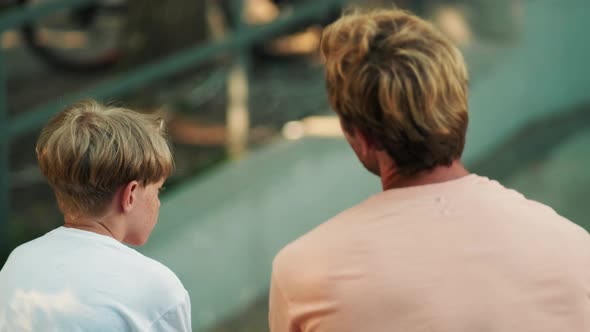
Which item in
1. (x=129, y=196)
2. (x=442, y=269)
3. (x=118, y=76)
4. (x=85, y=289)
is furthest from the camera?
(x=118, y=76)

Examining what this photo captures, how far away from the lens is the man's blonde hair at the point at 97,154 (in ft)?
7.62

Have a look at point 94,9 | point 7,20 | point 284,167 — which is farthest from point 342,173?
point 94,9

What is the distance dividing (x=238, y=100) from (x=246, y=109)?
8 cm

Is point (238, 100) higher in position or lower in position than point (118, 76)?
lower

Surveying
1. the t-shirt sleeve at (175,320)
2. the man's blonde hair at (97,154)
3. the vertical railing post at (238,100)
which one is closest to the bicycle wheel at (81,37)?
the vertical railing post at (238,100)

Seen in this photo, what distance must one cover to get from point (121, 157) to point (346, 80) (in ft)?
1.65

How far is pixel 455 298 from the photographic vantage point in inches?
83.4

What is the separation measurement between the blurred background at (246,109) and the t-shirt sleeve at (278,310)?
282 cm

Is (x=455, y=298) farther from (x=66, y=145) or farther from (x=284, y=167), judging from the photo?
(x=284, y=167)

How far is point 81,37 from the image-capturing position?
8109 millimetres

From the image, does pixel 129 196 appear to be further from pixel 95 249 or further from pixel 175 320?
pixel 175 320

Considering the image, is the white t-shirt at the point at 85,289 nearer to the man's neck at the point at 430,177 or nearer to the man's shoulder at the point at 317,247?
the man's shoulder at the point at 317,247

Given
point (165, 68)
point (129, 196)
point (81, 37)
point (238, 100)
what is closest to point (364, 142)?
point (129, 196)

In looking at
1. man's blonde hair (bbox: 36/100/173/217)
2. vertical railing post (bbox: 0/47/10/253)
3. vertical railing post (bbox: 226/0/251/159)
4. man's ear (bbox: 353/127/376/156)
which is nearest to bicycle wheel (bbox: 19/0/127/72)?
vertical railing post (bbox: 226/0/251/159)
